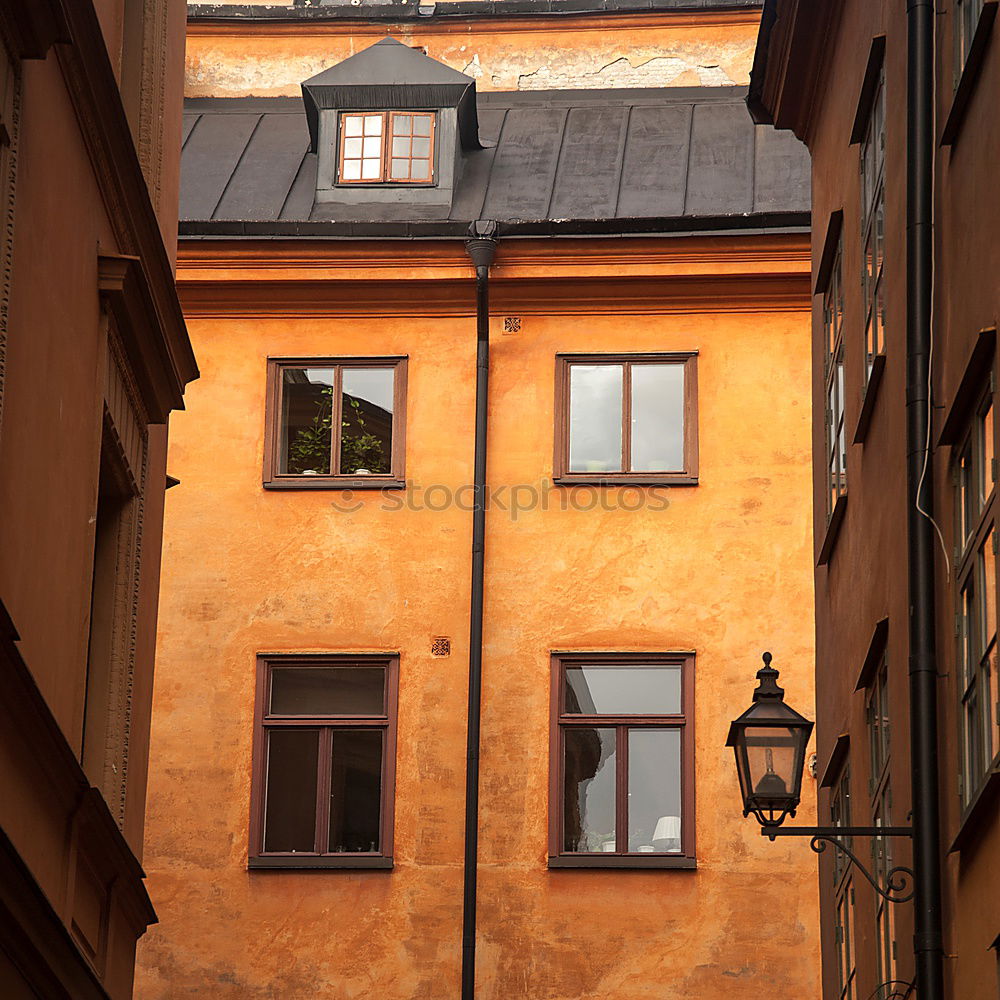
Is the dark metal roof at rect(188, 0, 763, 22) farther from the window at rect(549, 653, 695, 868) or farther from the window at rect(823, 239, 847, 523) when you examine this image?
the window at rect(823, 239, 847, 523)

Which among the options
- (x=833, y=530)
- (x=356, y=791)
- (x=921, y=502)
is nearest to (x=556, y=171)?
(x=356, y=791)

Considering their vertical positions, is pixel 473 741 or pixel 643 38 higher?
pixel 643 38

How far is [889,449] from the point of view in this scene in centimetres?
957

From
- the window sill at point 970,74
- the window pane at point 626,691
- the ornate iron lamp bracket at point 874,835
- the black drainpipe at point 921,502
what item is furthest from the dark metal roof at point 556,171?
the ornate iron lamp bracket at point 874,835

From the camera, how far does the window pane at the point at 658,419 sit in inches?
710

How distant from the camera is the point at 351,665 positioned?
1744 centimetres

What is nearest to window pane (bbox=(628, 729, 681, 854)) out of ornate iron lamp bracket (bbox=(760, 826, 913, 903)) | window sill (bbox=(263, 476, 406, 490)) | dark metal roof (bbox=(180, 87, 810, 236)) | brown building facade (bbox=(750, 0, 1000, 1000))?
window sill (bbox=(263, 476, 406, 490))

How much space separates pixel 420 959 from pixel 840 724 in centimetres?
591

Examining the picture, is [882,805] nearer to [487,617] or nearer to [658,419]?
[487,617]

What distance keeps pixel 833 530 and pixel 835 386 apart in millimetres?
1035

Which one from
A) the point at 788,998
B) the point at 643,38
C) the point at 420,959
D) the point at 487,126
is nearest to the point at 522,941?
the point at 420,959

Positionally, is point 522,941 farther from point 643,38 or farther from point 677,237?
point 643,38

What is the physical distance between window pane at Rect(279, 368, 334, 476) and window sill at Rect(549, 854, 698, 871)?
407 centimetres

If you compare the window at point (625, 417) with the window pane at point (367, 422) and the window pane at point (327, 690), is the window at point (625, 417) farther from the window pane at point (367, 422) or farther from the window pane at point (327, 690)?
the window pane at point (327, 690)
